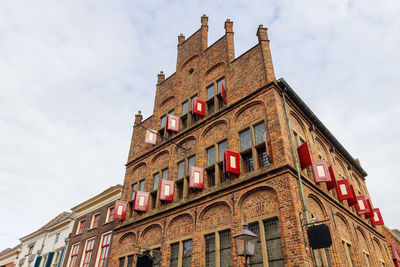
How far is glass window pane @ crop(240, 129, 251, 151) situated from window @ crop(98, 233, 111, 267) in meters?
12.7

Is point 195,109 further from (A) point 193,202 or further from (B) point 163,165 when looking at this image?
(A) point 193,202

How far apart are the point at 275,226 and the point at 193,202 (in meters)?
4.06

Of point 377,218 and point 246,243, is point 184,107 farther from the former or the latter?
point 377,218

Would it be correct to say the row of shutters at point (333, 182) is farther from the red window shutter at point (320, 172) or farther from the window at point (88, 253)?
the window at point (88, 253)

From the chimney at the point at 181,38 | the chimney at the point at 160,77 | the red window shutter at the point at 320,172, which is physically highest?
the chimney at the point at 181,38

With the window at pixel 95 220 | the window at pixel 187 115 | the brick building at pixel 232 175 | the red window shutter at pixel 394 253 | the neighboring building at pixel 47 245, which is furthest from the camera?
the neighboring building at pixel 47 245

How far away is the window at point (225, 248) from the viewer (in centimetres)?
1019

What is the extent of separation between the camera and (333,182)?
42.3ft

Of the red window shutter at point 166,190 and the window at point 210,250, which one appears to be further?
the red window shutter at point 166,190

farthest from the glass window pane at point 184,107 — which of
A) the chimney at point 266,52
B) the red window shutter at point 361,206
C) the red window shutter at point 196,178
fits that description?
the red window shutter at point 361,206

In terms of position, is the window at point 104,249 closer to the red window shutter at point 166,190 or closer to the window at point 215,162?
the red window shutter at point 166,190

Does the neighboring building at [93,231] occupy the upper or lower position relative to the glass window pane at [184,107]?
lower

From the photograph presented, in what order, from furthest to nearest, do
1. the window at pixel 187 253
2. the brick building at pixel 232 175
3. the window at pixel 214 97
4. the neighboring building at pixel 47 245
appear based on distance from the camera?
1. the neighboring building at pixel 47 245
2. the window at pixel 214 97
3. the window at pixel 187 253
4. the brick building at pixel 232 175

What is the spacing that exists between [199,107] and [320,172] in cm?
658
